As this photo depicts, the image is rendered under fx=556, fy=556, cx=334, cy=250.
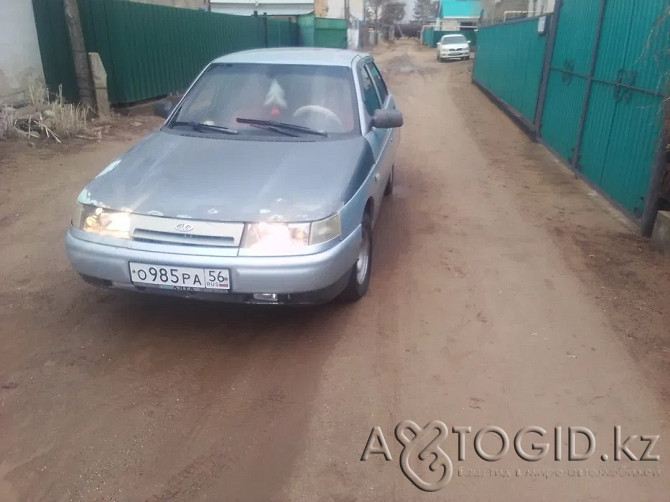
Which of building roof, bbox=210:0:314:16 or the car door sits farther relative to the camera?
A: building roof, bbox=210:0:314:16

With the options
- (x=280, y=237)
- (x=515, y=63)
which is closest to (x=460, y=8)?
(x=515, y=63)

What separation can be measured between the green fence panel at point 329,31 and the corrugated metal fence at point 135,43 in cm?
1109

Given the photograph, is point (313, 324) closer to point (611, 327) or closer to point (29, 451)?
point (29, 451)

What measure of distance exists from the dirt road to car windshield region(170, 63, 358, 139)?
135 centimetres

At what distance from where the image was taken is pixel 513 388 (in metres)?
3.20

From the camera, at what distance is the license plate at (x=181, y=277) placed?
3.12 meters

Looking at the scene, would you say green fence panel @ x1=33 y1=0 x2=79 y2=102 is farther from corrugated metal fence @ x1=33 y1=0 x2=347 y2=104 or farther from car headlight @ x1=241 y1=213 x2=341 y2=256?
car headlight @ x1=241 y1=213 x2=341 y2=256

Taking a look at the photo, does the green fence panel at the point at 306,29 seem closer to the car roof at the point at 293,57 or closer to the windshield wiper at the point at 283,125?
the car roof at the point at 293,57

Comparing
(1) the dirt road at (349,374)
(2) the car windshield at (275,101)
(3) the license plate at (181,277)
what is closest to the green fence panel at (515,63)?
(1) the dirt road at (349,374)

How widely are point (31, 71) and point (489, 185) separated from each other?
7663 millimetres

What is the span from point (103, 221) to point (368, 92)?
2705 mm

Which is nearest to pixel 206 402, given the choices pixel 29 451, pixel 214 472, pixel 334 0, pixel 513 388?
pixel 214 472

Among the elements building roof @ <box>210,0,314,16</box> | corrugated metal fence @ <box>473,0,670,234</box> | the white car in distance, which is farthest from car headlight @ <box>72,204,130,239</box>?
the white car in distance

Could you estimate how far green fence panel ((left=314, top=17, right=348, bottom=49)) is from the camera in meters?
27.6
